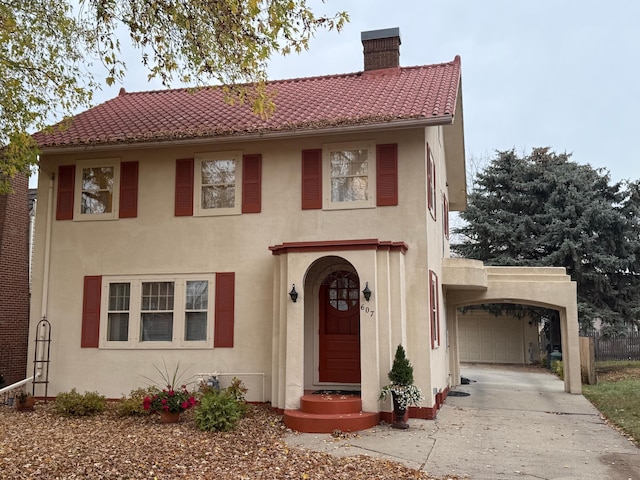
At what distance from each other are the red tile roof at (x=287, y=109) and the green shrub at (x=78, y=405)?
4989mm

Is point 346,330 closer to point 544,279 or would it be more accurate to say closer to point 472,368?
point 544,279

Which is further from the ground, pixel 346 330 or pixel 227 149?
pixel 227 149

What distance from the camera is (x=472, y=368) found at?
2397 cm

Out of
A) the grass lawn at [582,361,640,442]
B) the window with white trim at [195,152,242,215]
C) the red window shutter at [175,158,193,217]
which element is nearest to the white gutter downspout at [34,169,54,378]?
the red window shutter at [175,158,193,217]

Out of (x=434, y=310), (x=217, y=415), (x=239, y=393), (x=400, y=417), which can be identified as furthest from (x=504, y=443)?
(x=239, y=393)

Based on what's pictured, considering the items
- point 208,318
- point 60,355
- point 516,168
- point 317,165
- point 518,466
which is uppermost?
point 516,168

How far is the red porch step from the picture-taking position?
31.1 ft

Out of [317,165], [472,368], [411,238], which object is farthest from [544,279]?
[472,368]

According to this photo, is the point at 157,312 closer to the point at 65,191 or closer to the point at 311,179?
the point at 65,191

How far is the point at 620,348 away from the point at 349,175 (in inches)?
649

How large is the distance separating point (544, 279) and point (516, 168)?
1138 centimetres

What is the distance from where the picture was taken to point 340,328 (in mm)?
11625

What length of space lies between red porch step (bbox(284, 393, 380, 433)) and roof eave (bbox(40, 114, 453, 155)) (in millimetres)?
4879

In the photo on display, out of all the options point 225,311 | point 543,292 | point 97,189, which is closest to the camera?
point 225,311
